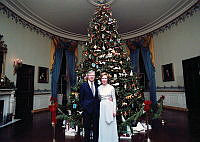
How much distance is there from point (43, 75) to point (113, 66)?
4.67 metres

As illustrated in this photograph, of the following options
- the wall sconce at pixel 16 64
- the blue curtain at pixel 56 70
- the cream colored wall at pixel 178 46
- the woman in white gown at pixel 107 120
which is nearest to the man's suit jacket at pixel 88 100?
the woman in white gown at pixel 107 120

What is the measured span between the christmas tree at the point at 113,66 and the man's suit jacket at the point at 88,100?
112 cm

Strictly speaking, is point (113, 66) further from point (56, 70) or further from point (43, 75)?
point (56, 70)

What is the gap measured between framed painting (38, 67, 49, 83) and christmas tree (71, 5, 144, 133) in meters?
3.62

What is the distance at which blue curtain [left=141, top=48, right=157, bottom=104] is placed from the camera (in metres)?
7.56

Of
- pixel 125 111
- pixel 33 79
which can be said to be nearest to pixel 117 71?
pixel 125 111

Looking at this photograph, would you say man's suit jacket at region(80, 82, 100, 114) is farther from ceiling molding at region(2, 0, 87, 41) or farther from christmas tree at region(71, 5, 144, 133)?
ceiling molding at region(2, 0, 87, 41)

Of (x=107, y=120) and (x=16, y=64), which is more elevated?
(x=16, y=64)

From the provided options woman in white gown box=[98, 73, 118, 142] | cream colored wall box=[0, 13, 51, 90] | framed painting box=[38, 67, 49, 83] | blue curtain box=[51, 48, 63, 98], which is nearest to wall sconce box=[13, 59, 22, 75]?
cream colored wall box=[0, 13, 51, 90]

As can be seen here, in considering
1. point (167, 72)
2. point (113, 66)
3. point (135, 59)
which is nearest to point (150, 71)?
point (167, 72)

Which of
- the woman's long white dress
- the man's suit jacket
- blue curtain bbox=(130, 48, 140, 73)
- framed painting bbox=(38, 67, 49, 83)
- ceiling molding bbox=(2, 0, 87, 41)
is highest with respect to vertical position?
ceiling molding bbox=(2, 0, 87, 41)

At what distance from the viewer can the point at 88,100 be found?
254 centimetres

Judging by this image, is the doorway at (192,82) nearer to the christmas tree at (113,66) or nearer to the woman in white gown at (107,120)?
the christmas tree at (113,66)

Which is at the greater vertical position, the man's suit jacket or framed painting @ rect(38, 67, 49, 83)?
framed painting @ rect(38, 67, 49, 83)
